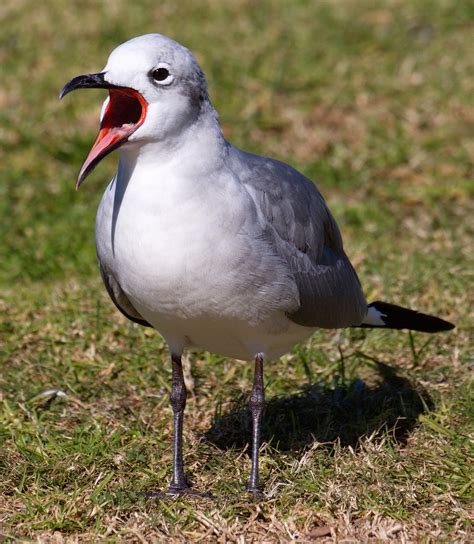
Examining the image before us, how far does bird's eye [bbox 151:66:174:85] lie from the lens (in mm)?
3465

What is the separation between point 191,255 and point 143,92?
0.54m

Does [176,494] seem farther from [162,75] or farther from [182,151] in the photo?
[162,75]

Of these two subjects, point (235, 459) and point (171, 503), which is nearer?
point (171, 503)

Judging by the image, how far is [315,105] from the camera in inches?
306

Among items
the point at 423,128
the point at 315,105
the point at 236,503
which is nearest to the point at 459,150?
the point at 423,128

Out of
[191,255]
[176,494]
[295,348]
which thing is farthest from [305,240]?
[295,348]

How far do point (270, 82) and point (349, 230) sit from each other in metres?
1.88

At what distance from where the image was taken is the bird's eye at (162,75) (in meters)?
3.46

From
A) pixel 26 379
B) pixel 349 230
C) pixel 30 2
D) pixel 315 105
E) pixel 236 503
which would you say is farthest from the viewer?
pixel 30 2

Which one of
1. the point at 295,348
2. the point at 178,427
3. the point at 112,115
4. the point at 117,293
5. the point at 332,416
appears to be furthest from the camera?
the point at 295,348

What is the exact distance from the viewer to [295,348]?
503 cm

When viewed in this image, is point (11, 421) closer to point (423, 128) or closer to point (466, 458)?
point (466, 458)

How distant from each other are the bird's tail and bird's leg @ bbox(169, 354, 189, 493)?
0.92 metres

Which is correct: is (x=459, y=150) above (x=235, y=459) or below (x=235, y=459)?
above
